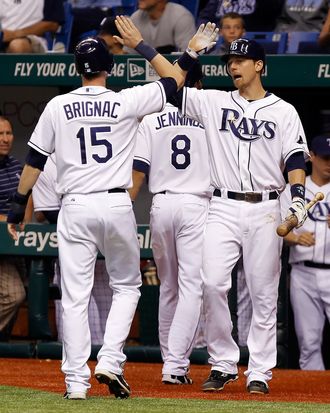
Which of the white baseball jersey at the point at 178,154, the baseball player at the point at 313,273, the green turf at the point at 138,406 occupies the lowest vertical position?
the green turf at the point at 138,406

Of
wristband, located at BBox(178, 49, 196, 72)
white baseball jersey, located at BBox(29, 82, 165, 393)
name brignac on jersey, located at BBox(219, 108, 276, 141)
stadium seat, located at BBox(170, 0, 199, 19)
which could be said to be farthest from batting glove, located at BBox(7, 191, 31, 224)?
stadium seat, located at BBox(170, 0, 199, 19)

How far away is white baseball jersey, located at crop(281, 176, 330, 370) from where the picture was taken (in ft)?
30.2

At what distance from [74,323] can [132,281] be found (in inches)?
16.4

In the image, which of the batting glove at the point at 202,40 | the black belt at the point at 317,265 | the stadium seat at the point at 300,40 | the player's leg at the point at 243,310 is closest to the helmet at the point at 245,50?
the batting glove at the point at 202,40

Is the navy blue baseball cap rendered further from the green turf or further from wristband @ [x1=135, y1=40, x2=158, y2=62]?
the green turf

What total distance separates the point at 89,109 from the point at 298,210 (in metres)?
1.26

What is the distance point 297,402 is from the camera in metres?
6.17

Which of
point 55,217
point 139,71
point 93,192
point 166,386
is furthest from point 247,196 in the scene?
point 139,71

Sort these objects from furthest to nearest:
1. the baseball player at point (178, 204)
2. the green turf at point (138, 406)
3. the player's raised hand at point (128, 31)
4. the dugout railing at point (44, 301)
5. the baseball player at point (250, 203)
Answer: the dugout railing at point (44, 301)
the baseball player at point (178, 204)
the baseball player at point (250, 203)
the player's raised hand at point (128, 31)
the green turf at point (138, 406)

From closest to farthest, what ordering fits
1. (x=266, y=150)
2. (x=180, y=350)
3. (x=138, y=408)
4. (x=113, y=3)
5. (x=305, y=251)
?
(x=138, y=408) → (x=266, y=150) → (x=180, y=350) → (x=305, y=251) → (x=113, y=3)

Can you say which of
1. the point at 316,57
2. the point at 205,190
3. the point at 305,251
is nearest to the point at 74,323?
the point at 205,190

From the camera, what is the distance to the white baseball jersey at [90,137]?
6098mm

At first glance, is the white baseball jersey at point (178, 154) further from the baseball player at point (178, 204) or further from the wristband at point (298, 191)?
the wristband at point (298, 191)

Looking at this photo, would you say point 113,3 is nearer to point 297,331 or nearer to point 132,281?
Answer: point 297,331
